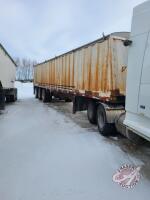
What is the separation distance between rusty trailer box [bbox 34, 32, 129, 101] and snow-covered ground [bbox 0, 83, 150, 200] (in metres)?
1.43

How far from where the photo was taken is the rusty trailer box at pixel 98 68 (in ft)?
24.8

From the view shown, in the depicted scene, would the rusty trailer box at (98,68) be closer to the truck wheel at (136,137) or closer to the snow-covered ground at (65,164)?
the snow-covered ground at (65,164)

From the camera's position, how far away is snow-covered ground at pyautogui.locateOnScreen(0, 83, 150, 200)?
13.3ft

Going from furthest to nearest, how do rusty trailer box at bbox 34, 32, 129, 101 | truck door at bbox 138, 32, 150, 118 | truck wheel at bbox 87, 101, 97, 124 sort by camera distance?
truck wheel at bbox 87, 101, 97, 124 < rusty trailer box at bbox 34, 32, 129, 101 < truck door at bbox 138, 32, 150, 118

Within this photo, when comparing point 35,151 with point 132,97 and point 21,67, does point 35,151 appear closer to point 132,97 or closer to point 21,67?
point 132,97

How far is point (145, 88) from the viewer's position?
4402 mm

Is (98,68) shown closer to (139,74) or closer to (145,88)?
(139,74)

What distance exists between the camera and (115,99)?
25.0 feet

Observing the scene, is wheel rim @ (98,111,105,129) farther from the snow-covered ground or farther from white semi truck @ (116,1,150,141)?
white semi truck @ (116,1,150,141)
